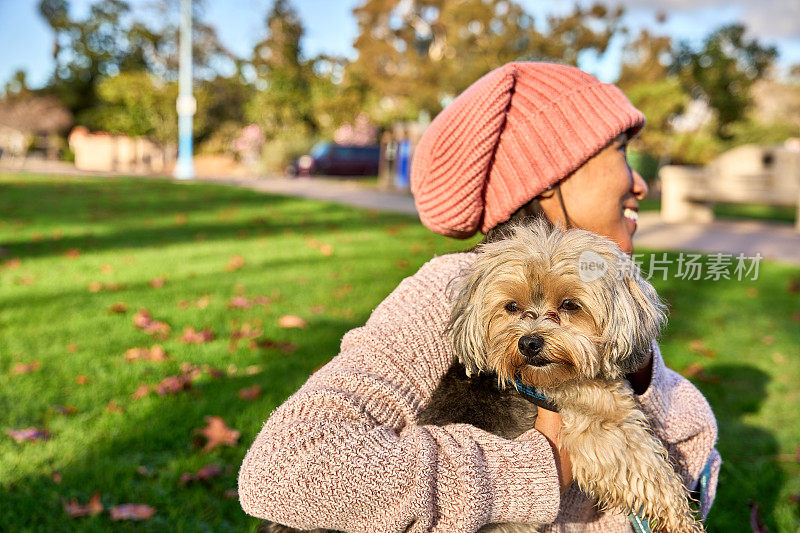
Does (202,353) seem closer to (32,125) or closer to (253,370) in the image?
(253,370)

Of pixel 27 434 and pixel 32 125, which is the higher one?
pixel 32 125

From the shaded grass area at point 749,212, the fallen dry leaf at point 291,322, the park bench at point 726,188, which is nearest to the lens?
the fallen dry leaf at point 291,322

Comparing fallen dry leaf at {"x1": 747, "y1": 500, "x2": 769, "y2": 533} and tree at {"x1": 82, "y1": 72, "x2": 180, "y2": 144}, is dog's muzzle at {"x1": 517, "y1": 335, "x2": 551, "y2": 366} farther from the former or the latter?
tree at {"x1": 82, "y1": 72, "x2": 180, "y2": 144}

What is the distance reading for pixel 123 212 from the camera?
14758 millimetres

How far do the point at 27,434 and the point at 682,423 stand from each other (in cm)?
372

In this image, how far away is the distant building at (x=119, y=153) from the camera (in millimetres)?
41094

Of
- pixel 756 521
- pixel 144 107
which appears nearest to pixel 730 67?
pixel 756 521

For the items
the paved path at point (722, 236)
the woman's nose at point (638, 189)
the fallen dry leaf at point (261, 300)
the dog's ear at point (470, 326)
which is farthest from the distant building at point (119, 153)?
the dog's ear at point (470, 326)

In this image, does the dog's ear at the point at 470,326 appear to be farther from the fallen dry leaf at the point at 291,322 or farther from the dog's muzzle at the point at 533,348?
the fallen dry leaf at the point at 291,322

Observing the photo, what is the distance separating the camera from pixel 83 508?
340cm

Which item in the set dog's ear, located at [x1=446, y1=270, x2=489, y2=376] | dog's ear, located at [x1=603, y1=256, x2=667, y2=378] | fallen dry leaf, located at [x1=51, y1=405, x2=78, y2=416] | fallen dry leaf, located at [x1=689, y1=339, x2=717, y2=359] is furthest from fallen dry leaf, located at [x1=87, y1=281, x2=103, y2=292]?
dog's ear, located at [x1=603, y1=256, x2=667, y2=378]

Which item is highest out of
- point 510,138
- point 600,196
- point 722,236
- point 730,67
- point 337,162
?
point 730,67

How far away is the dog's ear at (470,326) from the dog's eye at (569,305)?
226 millimetres

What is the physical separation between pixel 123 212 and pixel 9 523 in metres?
12.4
